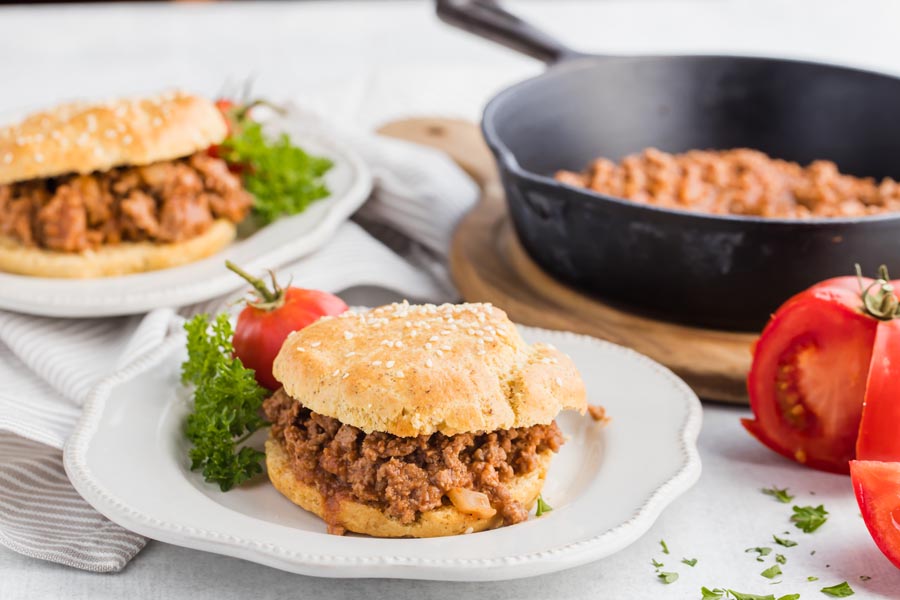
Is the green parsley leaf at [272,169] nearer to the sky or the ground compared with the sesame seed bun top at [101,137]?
nearer to the ground

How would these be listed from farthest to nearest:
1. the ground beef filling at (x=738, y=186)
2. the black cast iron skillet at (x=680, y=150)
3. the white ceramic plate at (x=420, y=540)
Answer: the ground beef filling at (x=738, y=186) < the black cast iron skillet at (x=680, y=150) < the white ceramic plate at (x=420, y=540)

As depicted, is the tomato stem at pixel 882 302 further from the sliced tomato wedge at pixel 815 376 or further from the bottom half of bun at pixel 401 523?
the bottom half of bun at pixel 401 523

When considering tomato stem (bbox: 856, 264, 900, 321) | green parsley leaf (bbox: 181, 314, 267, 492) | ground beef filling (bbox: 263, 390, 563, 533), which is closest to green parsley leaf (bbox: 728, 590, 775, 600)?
ground beef filling (bbox: 263, 390, 563, 533)

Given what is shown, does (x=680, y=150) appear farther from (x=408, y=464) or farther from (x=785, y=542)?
(x=408, y=464)

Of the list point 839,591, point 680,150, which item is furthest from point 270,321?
point 680,150

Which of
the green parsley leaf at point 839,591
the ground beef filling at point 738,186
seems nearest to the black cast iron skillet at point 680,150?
the ground beef filling at point 738,186

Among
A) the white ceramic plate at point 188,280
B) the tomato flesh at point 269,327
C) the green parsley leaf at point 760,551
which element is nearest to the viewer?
the green parsley leaf at point 760,551

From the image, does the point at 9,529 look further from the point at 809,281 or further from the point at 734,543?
the point at 809,281

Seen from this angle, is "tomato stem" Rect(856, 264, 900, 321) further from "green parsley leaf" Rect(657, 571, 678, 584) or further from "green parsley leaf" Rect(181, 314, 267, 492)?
"green parsley leaf" Rect(181, 314, 267, 492)
